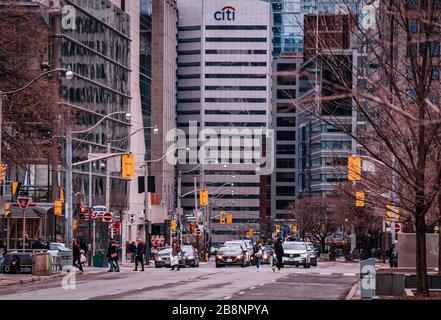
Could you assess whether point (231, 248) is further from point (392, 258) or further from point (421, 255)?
Result: point (421, 255)

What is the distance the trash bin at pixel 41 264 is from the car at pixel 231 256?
20.9 metres

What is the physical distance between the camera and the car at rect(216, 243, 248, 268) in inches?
2773

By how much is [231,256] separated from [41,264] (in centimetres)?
2217

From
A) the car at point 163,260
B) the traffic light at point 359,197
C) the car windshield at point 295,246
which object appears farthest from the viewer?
the car windshield at point 295,246

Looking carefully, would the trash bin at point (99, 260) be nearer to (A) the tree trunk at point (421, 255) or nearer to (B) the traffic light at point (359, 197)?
(B) the traffic light at point (359, 197)

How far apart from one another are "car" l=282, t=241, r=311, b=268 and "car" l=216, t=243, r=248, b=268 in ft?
9.60

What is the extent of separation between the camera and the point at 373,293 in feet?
103

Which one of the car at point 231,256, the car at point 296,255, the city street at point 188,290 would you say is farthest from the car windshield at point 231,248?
the city street at point 188,290

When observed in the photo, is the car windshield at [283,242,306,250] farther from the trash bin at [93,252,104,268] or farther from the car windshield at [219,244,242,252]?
the trash bin at [93,252,104,268]

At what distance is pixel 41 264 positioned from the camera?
165 ft

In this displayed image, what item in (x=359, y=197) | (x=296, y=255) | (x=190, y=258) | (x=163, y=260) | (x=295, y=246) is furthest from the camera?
(x=190, y=258)

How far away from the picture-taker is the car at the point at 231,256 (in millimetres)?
70438

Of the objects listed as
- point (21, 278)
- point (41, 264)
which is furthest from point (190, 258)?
point (21, 278)
